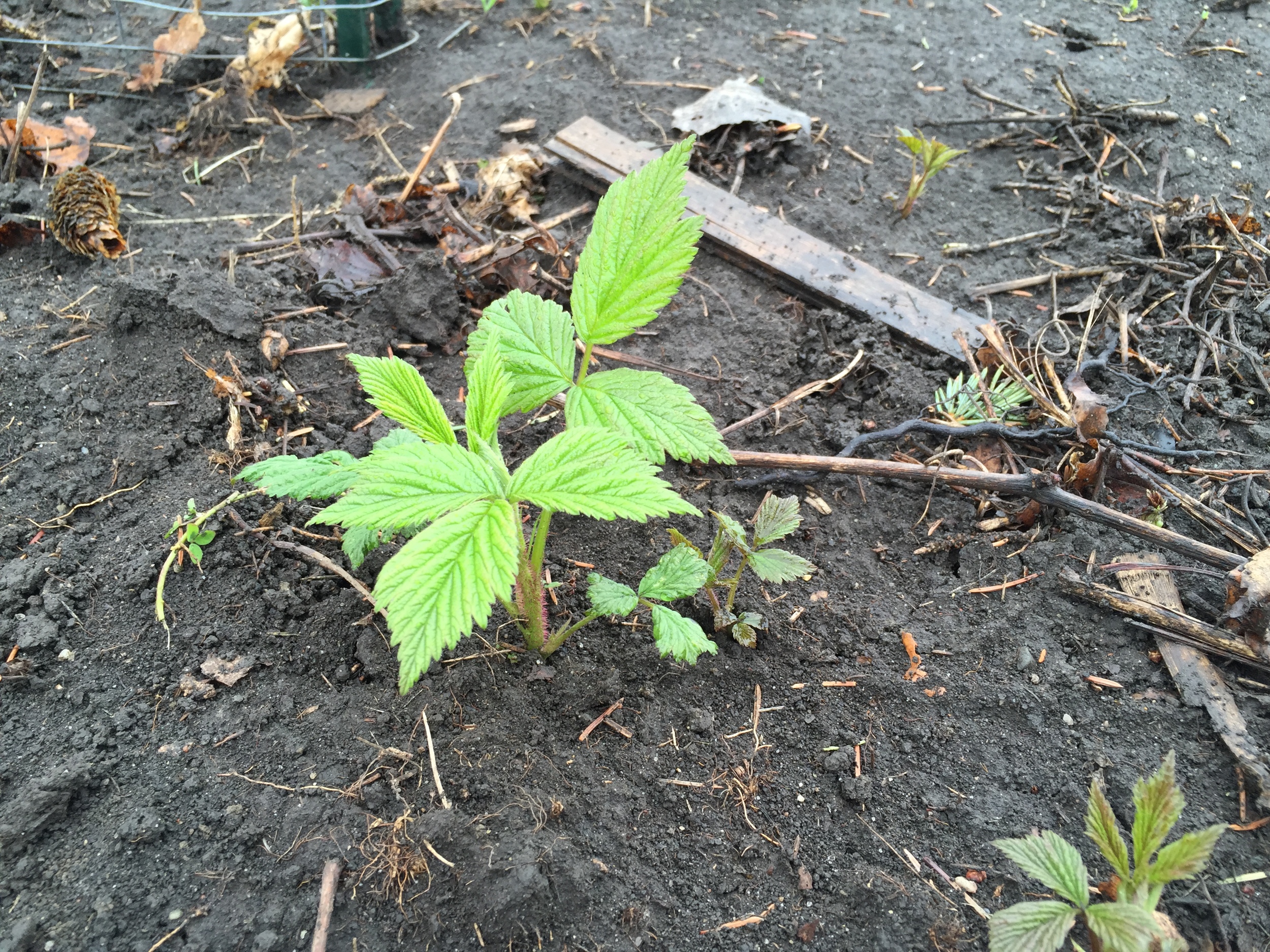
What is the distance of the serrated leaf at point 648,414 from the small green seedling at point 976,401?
1212mm

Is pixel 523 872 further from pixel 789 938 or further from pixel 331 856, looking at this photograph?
pixel 789 938

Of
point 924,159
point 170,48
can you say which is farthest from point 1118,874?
point 170,48

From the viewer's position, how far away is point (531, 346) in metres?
1.79

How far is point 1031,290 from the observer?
3102 mm

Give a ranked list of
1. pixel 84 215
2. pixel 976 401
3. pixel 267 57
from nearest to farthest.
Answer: pixel 976 401
pixel 84 215
pixel 267 57

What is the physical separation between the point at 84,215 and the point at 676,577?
8.33 feet

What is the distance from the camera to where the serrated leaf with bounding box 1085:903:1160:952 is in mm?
1381

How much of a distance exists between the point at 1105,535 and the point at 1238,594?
0.33 meters

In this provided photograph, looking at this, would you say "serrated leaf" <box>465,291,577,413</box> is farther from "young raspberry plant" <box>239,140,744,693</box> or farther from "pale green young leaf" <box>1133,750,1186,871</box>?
"pale green young leaf" <box>1133,750,1186,871</box>

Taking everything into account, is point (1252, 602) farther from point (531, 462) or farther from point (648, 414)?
point (531, 462)

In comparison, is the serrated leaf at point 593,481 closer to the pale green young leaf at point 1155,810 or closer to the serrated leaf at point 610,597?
the serrated leaf at point 610,597

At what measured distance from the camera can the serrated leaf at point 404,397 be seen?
5.43 feet

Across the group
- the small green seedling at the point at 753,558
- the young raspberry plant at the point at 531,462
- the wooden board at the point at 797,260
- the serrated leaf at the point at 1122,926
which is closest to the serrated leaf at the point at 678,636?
the young raspberry plant at the point at 531,462

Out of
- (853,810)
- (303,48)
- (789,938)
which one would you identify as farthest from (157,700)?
(303,48)
